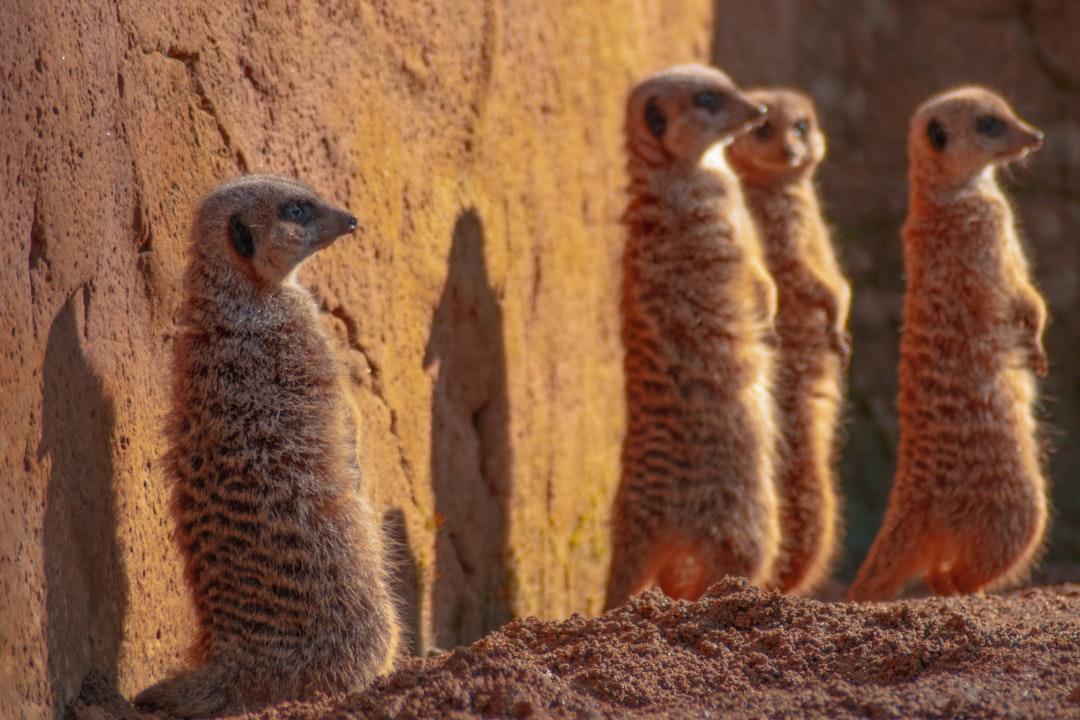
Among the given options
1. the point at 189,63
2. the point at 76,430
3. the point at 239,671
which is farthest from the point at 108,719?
the point at 189,63

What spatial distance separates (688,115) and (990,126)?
93cm

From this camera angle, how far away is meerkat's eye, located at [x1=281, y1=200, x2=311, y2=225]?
7.65ft

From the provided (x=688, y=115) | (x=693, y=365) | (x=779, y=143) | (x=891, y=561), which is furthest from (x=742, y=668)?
(x=779, y=143)

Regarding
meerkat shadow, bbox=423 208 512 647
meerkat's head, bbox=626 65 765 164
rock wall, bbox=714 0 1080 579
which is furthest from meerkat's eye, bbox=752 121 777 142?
rock wall, bbox=714 0 1080 579

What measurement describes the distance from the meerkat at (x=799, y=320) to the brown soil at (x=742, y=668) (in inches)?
43.9

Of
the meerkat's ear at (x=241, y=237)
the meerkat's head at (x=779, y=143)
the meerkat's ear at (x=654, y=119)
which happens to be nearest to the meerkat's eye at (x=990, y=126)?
the meerkat's head at (x=779, y=143)

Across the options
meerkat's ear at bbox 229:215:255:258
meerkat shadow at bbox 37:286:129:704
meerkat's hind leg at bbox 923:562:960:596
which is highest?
Result: meerkat's ear at bbox 229:215:255:258

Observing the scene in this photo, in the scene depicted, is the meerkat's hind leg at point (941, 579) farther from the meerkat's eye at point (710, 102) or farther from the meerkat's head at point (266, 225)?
the meerkat's head at point (266, 225)

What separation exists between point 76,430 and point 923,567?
2.60 meters

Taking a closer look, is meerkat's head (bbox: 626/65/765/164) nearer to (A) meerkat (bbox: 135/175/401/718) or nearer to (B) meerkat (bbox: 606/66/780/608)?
(B) meerkat (bbox: 606/66/780/608)

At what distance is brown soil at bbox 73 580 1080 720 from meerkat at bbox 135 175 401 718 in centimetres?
11

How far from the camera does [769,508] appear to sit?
3.59 m

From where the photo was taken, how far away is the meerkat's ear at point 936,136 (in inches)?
155

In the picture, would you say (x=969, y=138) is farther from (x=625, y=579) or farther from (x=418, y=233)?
(x=418, y=233)
